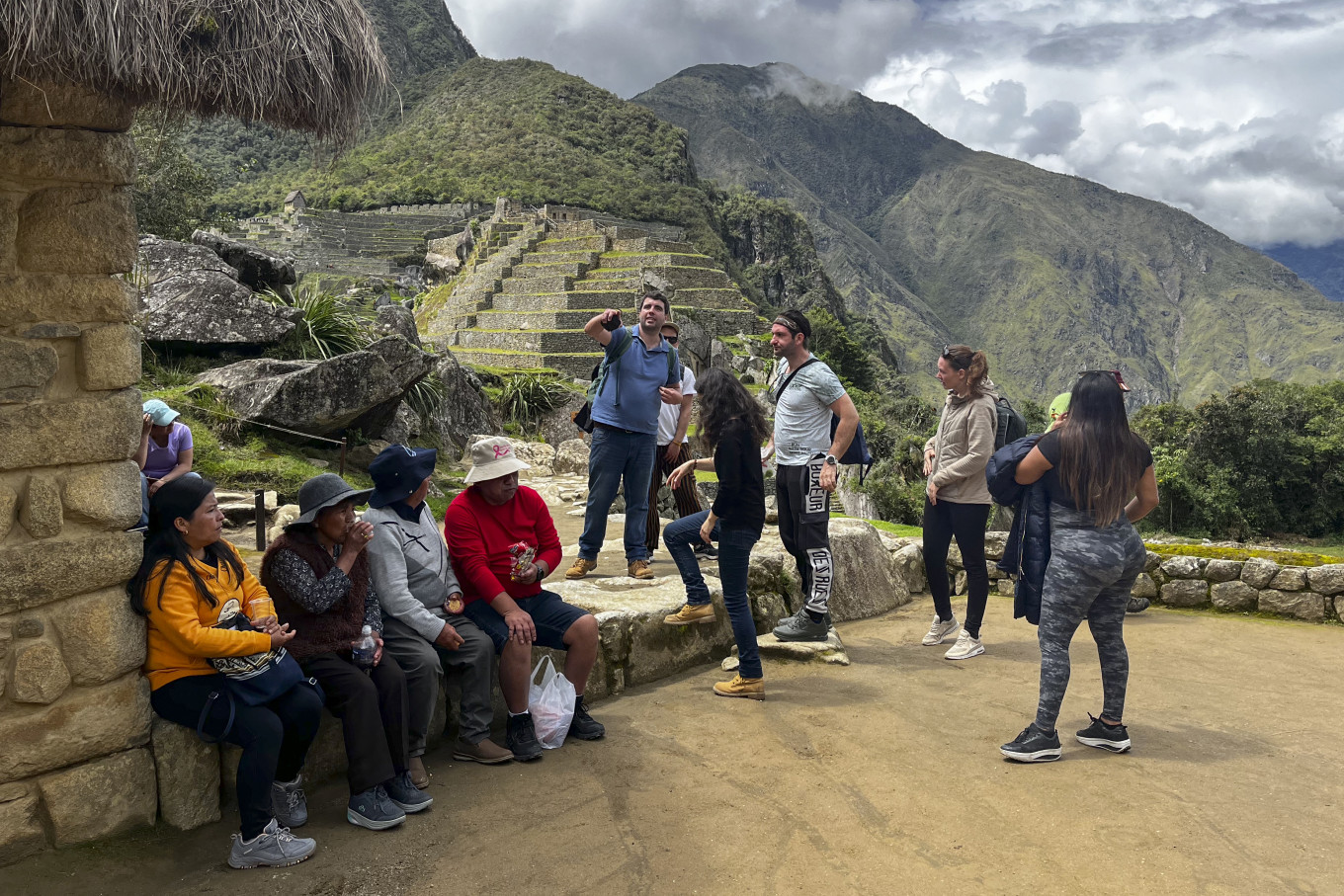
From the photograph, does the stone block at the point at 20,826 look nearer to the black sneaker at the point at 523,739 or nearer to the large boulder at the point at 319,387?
the black sneaker at the point at 523,739

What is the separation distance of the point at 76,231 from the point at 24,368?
505mm

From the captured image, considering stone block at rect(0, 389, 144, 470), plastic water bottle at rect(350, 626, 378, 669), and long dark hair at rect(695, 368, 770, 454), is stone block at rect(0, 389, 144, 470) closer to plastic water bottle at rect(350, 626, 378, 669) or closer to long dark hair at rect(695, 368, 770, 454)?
plastic water bottle at rect(350, 626, 378, 669)

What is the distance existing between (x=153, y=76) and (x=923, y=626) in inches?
210

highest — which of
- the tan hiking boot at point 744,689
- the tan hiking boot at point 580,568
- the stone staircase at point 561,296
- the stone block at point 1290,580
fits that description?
the stone staircase at point 561,296

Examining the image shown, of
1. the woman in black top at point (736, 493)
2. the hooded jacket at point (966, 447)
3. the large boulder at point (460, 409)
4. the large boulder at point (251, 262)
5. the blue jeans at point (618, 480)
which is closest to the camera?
the woman in black top at point (736, 493)

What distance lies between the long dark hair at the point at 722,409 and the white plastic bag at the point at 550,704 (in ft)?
4.31

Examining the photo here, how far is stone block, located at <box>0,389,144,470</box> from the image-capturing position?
2846 millimetres

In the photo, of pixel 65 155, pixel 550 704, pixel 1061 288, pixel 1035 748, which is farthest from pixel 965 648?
pixel 1061 288

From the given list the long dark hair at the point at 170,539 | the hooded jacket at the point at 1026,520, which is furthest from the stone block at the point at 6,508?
the hooded jacket at the point at 1026,520

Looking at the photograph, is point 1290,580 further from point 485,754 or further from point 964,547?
point 485,754

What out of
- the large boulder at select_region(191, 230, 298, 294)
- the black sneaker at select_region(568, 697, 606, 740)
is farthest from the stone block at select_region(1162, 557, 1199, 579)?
the large boulder at select_region(191, 230, 298, 294)

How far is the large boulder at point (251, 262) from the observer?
31.6ft

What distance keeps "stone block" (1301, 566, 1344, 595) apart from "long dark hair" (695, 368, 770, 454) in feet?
16.1

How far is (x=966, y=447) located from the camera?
5.17 meters
